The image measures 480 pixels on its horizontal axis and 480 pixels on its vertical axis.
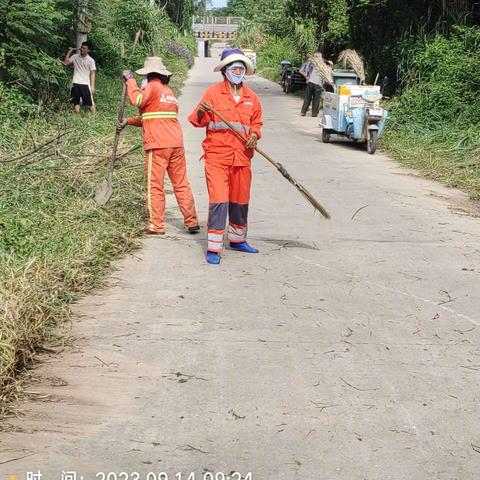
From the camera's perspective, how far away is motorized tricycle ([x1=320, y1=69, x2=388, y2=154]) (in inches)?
562

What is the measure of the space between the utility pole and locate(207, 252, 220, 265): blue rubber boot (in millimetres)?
10396

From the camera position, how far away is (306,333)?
520 centimetres

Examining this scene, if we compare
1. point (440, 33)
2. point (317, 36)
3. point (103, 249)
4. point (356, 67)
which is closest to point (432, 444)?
point (103, 249)

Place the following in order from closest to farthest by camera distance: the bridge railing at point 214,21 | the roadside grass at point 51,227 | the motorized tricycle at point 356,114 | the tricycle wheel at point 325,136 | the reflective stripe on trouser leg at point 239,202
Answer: the roadside grass at point 51,227, the reflective stripe on trouser leg at point 239,202, the motorized tricycle at point 356,114, the tricycle wheel at point 325,136, the bridge railing at point 214,21

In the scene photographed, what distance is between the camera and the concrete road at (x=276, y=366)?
11.9 ft

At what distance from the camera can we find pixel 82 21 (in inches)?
668

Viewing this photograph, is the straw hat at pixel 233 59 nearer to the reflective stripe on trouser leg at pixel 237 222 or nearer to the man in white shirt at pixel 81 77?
the reflective stripe on trouser leg at pixel 237 222

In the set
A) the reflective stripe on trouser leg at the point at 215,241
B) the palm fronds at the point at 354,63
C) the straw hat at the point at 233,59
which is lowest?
the reflective stripe on trouser leg at the point at 215,241

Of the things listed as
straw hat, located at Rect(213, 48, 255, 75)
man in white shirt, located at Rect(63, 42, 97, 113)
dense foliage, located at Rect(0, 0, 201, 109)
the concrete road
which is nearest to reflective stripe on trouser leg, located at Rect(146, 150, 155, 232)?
the concrete road

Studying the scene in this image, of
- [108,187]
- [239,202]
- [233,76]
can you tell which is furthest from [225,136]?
[108,187]

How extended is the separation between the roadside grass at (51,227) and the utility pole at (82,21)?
5265mm

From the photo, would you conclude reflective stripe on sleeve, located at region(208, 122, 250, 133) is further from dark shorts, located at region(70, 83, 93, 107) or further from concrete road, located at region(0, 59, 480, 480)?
dark shorts, located at region(70, 83, 93, 107)

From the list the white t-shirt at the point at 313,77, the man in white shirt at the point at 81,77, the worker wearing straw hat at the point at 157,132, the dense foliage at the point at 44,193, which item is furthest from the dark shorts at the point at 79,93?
the worker wearing straw hat at the point at 157,132

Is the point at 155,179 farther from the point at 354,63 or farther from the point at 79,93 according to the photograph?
the point at 354,63
